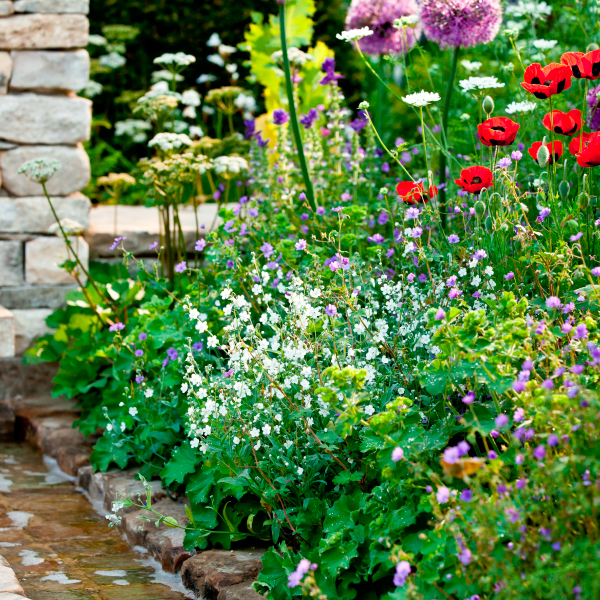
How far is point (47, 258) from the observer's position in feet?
13.1

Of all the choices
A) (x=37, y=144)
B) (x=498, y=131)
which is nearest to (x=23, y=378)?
(x=37, y=144)

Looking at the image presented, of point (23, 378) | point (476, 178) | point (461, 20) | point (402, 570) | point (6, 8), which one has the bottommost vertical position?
point (23, 378)

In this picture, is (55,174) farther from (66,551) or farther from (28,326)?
(66,551)

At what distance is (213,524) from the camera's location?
7.60 ft

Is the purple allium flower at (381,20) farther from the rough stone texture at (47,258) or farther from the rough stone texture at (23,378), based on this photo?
the rough stone texture at (23,378)

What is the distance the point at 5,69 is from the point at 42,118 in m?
0.30

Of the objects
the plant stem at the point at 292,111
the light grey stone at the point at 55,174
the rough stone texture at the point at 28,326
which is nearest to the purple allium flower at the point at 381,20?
the plant stem at the point at 292,111

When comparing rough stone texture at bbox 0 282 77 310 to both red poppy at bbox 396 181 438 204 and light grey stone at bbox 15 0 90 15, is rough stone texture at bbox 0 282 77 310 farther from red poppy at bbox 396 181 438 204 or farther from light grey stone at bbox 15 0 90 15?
red poppy at bbox 396 181 438 204

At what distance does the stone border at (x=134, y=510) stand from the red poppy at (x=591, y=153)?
155 centimetres

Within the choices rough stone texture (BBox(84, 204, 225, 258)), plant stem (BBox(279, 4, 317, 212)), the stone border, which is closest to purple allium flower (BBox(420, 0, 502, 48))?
plant stem (BBox(279, 4, 317, 212))

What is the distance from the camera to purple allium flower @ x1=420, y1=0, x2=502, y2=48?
123 inches

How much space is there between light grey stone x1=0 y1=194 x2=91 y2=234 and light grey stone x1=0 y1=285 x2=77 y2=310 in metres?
0.31

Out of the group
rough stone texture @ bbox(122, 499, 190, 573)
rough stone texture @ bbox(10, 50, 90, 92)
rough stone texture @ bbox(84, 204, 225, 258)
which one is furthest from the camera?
rough stone texture @ bbox(84, 204, 225, 258)

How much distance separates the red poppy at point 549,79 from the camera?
2.27m
